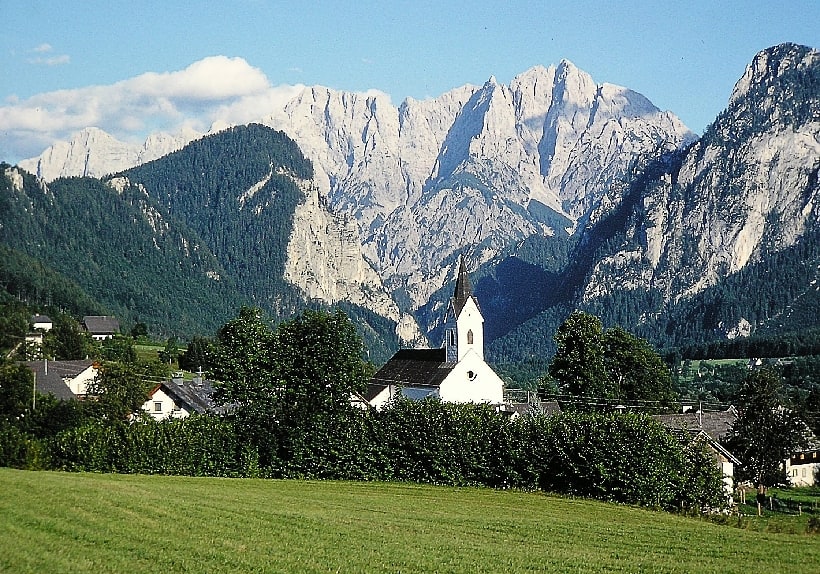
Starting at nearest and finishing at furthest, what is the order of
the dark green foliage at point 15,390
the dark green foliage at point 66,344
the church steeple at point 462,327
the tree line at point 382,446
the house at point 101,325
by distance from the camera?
the tree line at point 382,446
the dark green foliage at point 15,390
the church steeple at point 462,327
the dark green foliage at point 66,344
the house at point 101,325

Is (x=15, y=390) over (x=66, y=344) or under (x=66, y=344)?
under

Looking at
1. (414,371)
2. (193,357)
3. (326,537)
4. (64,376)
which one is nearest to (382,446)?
(326,537)

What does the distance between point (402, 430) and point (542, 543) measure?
3066 cm

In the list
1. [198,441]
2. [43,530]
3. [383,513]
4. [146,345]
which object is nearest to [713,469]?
[383,513]

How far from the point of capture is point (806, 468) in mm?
110188

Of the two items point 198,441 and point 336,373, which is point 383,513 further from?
point 336,373

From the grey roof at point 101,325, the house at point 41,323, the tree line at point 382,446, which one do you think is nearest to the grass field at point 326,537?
the tree line at point 382,446

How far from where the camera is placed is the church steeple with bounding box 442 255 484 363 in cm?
10894

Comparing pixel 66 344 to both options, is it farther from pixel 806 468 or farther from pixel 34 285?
pixel 806 468

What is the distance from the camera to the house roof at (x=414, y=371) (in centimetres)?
10829

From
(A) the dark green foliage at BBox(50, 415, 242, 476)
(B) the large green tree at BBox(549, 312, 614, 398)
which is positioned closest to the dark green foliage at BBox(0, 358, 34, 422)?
(A) the dark green foliage at BBox(50, 415, 242, 476)

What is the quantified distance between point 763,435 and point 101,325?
136 m

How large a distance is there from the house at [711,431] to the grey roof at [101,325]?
383 ft

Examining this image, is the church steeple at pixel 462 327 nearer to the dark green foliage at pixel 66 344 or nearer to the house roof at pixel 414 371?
the house roof at pixel 414 371
